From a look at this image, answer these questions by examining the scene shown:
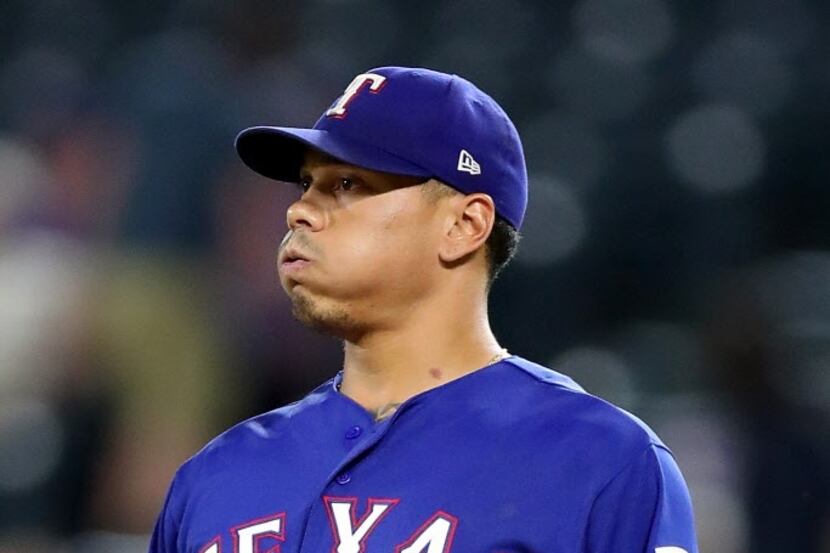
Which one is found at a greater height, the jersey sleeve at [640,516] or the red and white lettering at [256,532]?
the jersey sleeve at [640,516]

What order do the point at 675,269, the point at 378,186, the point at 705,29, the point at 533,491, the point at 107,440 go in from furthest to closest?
1. the point at 705,29
2. the point at 675,269
3. the point at 107,440
4. the point at 378,186
5. the point at 533,491

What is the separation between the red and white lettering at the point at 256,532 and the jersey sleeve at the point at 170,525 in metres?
0.15

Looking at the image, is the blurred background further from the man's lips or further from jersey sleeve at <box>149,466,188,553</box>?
the man's lips

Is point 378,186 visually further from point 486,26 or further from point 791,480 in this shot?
point 486,26

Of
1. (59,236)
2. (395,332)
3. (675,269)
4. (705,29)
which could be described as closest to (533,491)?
(395,332)

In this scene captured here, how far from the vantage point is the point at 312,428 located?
2088 millimetres

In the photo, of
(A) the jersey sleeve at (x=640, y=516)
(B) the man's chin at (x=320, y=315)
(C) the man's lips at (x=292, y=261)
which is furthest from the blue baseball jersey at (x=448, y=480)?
(C) the man's lips at (x=292, y=261)

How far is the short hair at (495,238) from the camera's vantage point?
6.84 ft

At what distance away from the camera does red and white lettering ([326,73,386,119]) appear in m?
2.11

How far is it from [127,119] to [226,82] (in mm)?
363

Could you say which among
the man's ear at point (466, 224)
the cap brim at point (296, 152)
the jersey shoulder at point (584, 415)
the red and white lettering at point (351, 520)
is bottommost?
the red and white lettering at point (351, 520)

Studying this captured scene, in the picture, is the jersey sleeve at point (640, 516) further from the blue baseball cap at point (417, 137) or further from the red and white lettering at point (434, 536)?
the blue baseball cap at point (417, 137)

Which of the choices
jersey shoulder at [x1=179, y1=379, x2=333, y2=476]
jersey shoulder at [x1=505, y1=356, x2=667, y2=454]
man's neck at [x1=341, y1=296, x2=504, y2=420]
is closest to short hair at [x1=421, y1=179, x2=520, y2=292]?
man's neck at [x1=341, y1=296, x2=504, y2=420]

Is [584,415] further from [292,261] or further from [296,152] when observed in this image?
[296,152]
